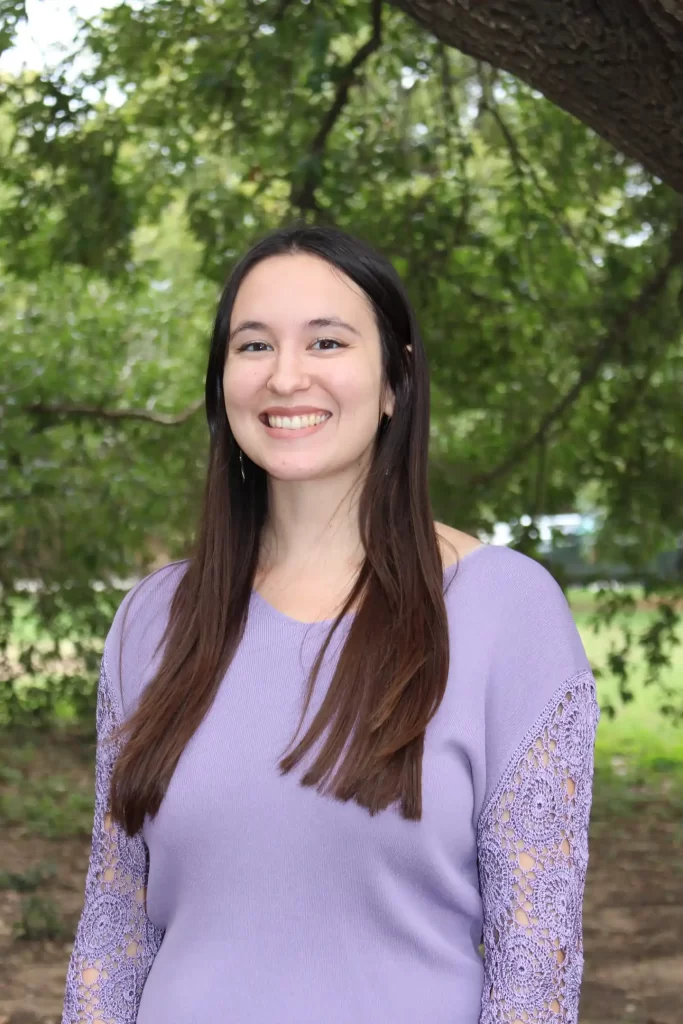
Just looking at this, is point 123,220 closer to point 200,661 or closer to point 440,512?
point 440,512

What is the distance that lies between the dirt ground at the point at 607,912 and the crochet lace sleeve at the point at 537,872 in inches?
A: 115

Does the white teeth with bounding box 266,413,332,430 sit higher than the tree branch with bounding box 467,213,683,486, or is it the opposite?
the tree branch with bounding box 467,213,683,486

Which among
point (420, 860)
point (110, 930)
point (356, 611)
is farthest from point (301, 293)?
point (110, 930)

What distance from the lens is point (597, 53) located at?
2.79 metres

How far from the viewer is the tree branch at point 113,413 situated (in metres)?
6.70

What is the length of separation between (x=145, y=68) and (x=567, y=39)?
3.96 meters

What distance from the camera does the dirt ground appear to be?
4.74 m

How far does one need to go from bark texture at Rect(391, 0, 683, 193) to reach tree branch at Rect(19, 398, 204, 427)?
396 cm

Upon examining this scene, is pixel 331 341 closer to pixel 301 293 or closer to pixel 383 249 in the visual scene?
pixel 301 293

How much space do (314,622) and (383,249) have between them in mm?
4530

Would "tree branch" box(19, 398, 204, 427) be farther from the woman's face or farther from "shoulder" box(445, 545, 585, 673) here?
"shoulder" box(445, 545, 585, 673)

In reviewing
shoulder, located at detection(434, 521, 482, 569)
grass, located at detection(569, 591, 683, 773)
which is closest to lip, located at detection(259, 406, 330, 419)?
shoulder, located at detection(434, 521, 482, 569)

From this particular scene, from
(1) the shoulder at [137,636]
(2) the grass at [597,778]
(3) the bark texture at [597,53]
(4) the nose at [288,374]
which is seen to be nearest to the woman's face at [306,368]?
(4) the nose at [288,374]

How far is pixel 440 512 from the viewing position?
20.2ft
